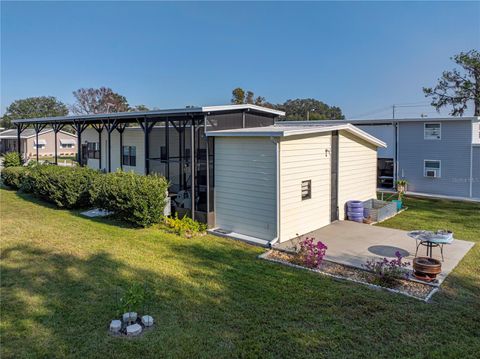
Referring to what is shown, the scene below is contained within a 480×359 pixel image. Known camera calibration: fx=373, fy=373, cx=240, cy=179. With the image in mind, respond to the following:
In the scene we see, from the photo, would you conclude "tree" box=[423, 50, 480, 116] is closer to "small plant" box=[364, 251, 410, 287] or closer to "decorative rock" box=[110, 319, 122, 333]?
"small plant" box=[364, 251, 410, 287]

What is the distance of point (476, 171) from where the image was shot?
16.6 meters

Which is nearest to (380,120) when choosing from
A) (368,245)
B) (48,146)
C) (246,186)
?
(368,245)

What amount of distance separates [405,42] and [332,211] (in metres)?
13.9

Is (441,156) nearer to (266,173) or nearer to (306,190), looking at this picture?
(306,190)

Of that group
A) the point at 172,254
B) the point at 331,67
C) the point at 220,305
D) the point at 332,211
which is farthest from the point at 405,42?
the point at 220,305

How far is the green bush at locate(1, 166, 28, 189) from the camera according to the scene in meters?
17.2

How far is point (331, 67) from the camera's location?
30.3 m

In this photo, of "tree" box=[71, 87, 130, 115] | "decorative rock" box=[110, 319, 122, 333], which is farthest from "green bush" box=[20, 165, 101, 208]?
"tree" box=[71, 87, 130, 115]

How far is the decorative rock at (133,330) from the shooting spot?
466cm

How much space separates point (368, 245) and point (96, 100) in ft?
190

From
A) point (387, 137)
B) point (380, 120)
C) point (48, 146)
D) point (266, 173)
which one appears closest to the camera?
point (266, 173)

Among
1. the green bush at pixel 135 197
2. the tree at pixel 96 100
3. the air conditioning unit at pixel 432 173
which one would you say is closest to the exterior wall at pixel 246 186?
the green bush at pixel 135 197

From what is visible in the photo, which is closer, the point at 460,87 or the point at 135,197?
the point at 135,197

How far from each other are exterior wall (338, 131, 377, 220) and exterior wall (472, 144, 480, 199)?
605 centimetres
